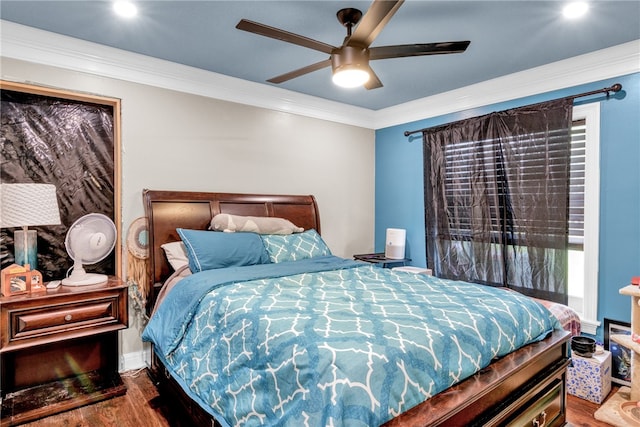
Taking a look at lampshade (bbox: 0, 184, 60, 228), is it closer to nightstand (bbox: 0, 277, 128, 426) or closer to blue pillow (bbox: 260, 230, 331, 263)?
nightstand (bbox: 0, 277, 128, 426)

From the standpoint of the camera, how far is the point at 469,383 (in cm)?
151

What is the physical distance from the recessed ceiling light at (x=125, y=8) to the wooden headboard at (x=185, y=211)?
4.18ft

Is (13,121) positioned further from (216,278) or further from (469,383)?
(469,383)

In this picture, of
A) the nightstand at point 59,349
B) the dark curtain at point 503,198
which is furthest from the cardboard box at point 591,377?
the nightstand at point 59,349

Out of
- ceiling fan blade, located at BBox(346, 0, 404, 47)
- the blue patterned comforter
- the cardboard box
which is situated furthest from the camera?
the cardboard box

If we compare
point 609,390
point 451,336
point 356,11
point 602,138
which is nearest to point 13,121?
point 356,11

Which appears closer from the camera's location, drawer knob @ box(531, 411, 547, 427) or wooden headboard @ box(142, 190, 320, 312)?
drawer knob @ box(531, 411, 547, 427)

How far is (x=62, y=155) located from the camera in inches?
110

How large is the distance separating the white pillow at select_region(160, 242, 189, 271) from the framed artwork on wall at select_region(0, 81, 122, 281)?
41cm

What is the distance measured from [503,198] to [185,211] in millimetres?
2843

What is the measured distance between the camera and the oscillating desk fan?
2.52 metres

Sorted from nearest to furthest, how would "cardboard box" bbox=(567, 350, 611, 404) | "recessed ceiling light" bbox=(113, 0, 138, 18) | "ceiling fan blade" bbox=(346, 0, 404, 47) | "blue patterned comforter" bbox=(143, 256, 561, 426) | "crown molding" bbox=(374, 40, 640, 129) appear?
→ "blue patterned comforter" bbox=(143, 256, 561, 426) → "ceiling fan blade" bbox=(346, 0, 404, 47) → "recessed ceiling light" bbox=(113, 0, 138, 18) → "cardboard box" bbox=(567, 350, 611, 404) → "crown molding" bbox=(374, 40, 640, 129)

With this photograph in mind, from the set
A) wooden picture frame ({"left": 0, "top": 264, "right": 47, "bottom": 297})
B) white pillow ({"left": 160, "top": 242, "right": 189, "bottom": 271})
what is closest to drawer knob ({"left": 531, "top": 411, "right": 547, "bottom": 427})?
white pillow ({"left": 160, "top": 242, "right": 189, "bottom": 271})

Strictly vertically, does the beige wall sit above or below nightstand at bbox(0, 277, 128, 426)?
above
